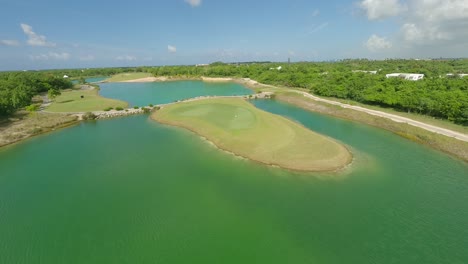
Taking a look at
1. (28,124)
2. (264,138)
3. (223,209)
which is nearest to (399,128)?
(264,138)

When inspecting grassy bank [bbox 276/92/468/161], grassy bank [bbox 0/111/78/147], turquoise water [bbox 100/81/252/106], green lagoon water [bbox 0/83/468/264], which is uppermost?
turquoise water [bbox 100/81/252/106]

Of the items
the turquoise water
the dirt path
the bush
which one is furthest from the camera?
the turquoise water

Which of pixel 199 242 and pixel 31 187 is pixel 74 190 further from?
pixel 199 242

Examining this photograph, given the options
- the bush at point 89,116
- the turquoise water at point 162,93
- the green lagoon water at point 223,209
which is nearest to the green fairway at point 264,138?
the green lagoon water at point 223,209

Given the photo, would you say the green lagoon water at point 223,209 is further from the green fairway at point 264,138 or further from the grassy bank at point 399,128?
the grassy bank at point 399,128

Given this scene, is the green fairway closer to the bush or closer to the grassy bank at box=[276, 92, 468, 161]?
the grassy bank at box=[276, 92, 468, 161]

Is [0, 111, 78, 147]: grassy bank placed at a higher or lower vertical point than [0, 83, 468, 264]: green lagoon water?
higher

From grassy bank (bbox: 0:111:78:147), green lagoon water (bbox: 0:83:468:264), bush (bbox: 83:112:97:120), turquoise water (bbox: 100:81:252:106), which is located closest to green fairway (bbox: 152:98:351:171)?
green lagoon water (bbox: 0:83:468:264)

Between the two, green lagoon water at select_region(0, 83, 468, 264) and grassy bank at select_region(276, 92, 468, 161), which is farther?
grassy bank at select_region(276, 92, 468, 161)
